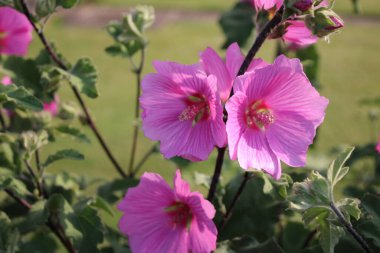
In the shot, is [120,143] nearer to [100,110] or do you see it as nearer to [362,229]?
[100,110]

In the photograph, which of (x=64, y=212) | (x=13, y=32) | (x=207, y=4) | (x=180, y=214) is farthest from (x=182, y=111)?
(x=207, y=4)

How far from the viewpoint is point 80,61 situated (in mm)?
844

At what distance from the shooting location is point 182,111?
0.65 metres

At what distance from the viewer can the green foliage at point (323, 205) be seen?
565 millimetres

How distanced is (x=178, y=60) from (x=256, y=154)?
8.85ft

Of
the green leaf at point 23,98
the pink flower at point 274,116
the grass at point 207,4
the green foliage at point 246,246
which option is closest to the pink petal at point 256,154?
the pink flower at point 274,116

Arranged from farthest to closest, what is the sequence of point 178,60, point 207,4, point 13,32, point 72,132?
1. point 207,4
2. point 178,60
3. point 13,32
4. point 72,132

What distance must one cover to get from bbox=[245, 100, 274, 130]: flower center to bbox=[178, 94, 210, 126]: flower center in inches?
2.0

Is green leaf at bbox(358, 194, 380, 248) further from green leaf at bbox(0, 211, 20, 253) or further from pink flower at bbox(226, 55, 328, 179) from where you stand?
Result: green leaf at bbox(0, 211, 20, 253)

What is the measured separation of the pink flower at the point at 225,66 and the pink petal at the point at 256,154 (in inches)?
2.2

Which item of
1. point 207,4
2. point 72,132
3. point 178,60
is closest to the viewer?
point 72,132

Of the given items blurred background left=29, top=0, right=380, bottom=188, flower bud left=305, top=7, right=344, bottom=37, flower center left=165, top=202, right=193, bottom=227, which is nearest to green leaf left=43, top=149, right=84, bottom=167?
flower center left=165, top=202, right=193, bottom=227

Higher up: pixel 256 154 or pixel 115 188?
pixel 256 154

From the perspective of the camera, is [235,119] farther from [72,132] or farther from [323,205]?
[72,132]
